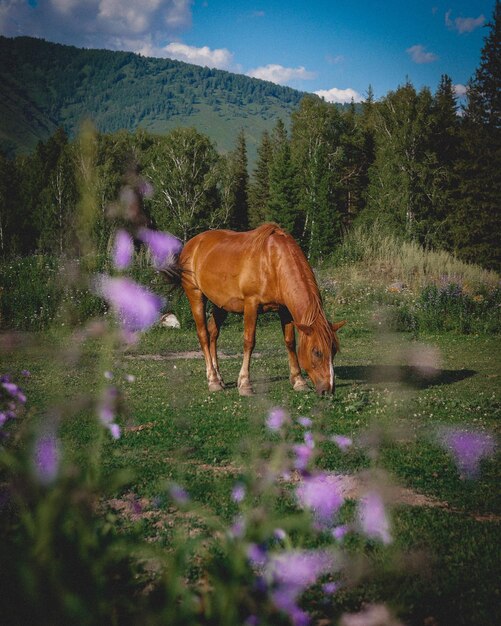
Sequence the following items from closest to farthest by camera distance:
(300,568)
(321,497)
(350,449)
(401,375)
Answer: (300,568) < (321,497) < (350,449) < (401,375)

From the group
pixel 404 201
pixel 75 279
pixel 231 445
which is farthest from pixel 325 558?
pixel 404 201

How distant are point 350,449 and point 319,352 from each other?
5.25 ft

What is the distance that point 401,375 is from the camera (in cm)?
1072

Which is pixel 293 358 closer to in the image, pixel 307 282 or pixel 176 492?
pixel 307 282

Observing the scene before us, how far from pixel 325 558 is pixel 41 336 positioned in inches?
580

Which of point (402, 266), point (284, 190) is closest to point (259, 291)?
point (402, 266)

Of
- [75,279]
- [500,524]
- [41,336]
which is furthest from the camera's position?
[75,279]

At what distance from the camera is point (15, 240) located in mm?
49750

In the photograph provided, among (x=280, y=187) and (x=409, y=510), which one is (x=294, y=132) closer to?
(x=280, y=187)

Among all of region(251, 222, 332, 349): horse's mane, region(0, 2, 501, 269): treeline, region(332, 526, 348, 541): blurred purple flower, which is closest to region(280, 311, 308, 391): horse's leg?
region(251, 222, 332, 349): horse's mane

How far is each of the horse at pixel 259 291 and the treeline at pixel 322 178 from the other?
24.1 m

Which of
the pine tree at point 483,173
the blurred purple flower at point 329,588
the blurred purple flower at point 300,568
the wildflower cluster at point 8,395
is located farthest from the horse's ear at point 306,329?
the pine tree at point 483,173

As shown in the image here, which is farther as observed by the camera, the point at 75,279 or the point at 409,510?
the point at 75,279

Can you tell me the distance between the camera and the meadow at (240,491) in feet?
5.71
